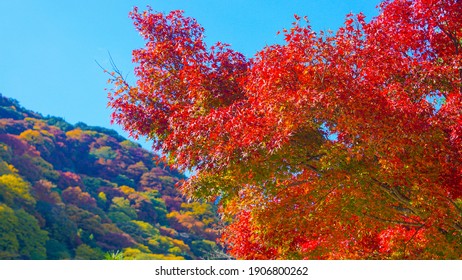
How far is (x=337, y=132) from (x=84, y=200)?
6651 cm

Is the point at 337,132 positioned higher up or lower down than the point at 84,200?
lower down

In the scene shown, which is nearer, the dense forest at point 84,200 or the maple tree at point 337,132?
the maple tree at point 337,132

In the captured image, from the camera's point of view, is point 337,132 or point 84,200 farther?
point 84,200

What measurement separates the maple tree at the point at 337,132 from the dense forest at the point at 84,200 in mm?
33164

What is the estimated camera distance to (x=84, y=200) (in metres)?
72.8

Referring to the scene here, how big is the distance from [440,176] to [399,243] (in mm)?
3201

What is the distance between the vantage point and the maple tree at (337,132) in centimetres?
886

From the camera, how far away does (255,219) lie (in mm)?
11500

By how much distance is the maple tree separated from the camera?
8859 mm

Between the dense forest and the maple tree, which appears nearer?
the maple tree

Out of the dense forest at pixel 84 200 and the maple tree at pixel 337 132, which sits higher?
the dense forest at pixel 84 200

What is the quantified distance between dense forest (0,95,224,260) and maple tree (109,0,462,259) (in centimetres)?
3316
